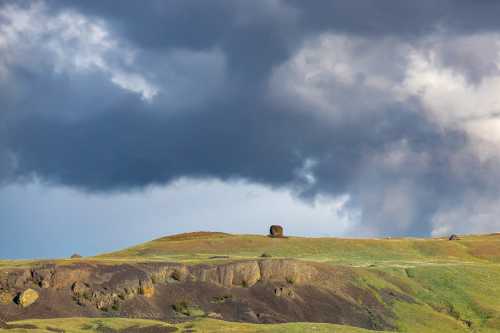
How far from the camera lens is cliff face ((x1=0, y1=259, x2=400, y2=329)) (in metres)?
84.7

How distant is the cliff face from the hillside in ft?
0.35

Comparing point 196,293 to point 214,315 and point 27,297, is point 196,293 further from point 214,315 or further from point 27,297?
point 27,297

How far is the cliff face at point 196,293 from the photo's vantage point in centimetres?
8469

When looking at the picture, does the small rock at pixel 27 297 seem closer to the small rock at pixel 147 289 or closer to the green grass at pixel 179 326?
the green grass at pixel 179 326

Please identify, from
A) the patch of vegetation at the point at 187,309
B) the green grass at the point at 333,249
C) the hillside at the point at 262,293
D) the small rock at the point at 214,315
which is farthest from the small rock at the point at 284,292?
the green grass at the point at 333,249

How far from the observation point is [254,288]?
9519 centimetres

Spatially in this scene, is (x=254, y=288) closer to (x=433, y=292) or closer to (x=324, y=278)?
(x=324, y=278)

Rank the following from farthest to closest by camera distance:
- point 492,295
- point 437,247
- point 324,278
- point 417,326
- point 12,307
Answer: point 437,247, point 492,295, point 324,278, point 417,326, point 12,307

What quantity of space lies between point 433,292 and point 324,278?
1643 cm

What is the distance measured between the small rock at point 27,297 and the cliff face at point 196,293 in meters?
0.49

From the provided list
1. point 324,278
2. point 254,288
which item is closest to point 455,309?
point 324,278

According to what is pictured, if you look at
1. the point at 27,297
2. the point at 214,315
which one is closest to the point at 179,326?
the point at 214,315

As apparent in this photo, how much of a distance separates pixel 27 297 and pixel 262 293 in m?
26.6

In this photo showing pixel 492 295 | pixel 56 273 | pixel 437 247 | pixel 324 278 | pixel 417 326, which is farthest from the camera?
pixel 437 247
